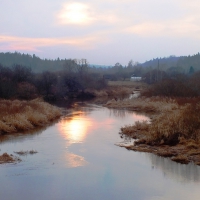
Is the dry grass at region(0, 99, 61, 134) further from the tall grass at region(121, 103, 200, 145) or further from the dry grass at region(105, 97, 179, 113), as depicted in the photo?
the dry grass at region(105, 97, 179, 113)

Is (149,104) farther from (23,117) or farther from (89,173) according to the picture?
(89,173)

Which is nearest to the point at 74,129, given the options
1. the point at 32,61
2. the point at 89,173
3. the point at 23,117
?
the point at 23,117

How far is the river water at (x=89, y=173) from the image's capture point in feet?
31.4

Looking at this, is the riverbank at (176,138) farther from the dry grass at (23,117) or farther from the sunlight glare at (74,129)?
the dry grass at (23,117)

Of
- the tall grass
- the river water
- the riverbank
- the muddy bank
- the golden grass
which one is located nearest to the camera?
the river water

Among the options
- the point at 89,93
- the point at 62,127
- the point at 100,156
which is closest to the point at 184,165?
the point at 100,156

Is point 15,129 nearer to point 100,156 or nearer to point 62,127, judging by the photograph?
point 62,127

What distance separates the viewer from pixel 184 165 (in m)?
12.3

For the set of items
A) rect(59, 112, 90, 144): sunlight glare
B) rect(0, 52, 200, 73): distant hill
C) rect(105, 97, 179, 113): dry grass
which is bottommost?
rect(59, 112, 90, 144): sunlight glare

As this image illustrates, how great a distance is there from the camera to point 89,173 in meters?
11.3

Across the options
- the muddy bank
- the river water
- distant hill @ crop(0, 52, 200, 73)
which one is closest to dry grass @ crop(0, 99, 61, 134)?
the river water

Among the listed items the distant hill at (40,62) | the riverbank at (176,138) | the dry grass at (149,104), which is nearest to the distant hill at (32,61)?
the distant hill at (40,62)

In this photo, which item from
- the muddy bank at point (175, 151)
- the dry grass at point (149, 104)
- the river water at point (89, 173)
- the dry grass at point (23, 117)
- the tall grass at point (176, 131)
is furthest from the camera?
the dry grass at point (149, 104)

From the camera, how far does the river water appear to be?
9.59 metres
